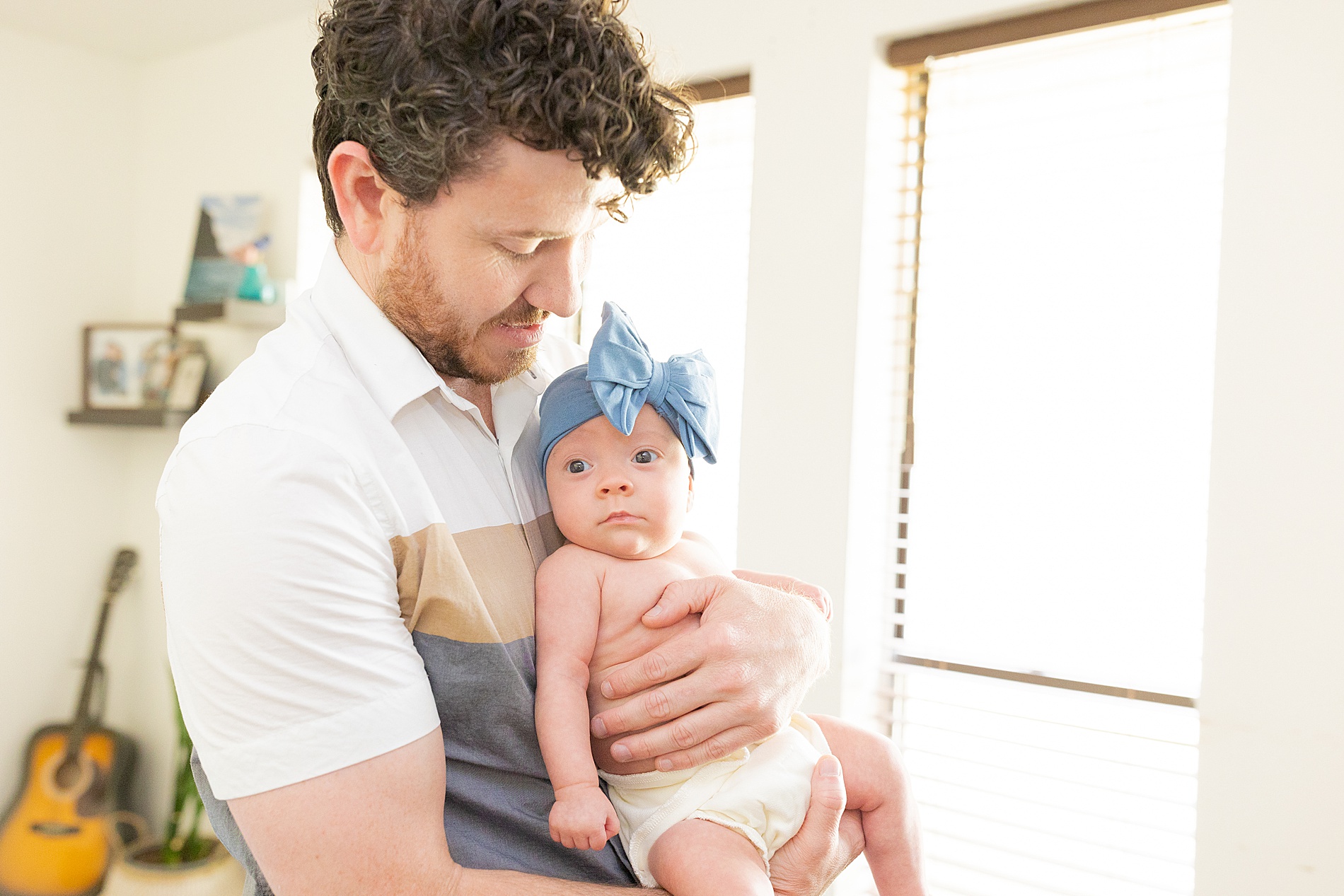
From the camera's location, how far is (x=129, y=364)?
12.7 ft

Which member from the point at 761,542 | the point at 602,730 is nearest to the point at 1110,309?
the point at 761,542

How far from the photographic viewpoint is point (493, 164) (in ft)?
3.43

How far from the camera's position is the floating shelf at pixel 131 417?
3.63 meters

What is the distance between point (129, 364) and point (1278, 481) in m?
3.90

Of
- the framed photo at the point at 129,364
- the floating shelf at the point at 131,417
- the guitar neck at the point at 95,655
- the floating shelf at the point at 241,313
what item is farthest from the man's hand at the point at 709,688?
the guitar neck at the point at 95,655

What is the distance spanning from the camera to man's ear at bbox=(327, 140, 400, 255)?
1101 millimetres

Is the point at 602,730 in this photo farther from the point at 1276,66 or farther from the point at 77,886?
the point at 77,886

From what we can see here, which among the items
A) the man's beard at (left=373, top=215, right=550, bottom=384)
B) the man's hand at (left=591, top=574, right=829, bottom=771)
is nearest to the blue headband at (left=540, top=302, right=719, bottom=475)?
the man's beard at (left=373, top=215, right=550, bottom=384)

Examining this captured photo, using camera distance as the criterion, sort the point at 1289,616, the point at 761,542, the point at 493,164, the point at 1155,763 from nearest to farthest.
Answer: the point at 493,164 < the point at 1289,616 < the point at 1155,763 < the point at 761,542

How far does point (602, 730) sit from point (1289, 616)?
4.65ft

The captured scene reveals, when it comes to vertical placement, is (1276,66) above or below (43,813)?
above

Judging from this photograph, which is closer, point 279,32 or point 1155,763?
point 1155,763

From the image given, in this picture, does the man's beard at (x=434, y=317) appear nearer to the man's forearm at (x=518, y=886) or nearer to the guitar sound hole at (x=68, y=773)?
the man's forearm at (x=518, y=886)

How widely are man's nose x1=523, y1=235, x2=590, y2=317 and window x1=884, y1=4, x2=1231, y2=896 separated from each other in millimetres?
1462
